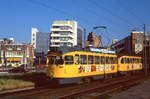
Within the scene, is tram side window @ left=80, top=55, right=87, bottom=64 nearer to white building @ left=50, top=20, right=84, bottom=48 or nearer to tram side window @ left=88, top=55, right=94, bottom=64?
tram side window @ left=88, top=55, right=94, bottom=64

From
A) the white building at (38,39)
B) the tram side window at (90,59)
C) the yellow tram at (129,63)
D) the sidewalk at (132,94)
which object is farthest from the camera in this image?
the white building at (38,39)

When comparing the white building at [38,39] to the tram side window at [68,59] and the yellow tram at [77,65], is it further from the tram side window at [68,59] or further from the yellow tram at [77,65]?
the tram side window at [68,59]

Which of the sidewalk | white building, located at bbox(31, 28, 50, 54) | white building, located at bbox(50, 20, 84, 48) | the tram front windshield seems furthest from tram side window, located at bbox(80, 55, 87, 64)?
white building, located at bbox(31, 28, 50, 54)

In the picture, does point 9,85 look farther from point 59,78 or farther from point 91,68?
point 91,68

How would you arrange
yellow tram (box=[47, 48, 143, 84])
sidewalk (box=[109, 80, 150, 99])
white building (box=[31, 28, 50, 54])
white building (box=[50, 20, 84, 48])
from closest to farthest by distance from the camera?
1. sidewalk (box=[109, 80, 150, 99])
2. yellow tram (box=[47, 48, 143, 84])
3. white building (box=[50, 20, 84, 48])
4. white building (box=[31, 28, 50, 54])

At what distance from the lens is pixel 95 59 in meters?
23.6

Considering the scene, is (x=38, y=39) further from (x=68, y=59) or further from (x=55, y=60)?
(x=68, y=59)

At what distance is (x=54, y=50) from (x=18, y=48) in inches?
3891

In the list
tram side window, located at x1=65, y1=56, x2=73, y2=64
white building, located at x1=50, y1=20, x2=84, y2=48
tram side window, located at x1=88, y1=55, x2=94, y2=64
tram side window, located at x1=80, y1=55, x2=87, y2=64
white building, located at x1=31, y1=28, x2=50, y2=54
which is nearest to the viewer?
tram side window, located at x1=65, y1=56, x2=73, y2=64

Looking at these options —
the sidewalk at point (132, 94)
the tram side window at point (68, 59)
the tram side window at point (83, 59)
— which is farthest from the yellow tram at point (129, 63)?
the sidewalk at point (132, 94)

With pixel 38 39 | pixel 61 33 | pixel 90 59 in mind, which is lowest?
pixel 90 59

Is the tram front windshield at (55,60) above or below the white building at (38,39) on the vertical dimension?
below

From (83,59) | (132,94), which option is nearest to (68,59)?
(83,59)

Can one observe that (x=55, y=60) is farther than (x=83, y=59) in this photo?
No
